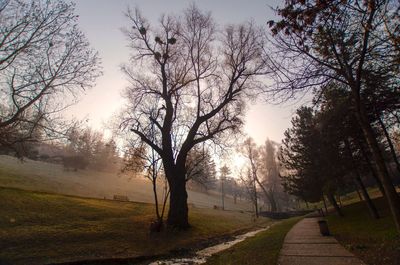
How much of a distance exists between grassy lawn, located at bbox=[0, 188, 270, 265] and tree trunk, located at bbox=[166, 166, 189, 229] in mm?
980

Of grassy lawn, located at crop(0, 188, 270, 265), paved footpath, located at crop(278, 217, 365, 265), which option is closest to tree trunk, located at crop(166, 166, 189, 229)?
grassy lawn, located at crop(0, 188, 270, 265)

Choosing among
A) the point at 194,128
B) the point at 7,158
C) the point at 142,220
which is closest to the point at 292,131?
the point at 194,128

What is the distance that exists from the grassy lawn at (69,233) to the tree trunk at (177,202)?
98cm

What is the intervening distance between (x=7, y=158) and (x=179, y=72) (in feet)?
135

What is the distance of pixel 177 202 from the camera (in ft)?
66.6

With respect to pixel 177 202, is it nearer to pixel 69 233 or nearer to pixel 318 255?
pixel 69 233

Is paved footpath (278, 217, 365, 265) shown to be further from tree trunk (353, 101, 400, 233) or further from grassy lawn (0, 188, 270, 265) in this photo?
grassy lawn (0, 188, 270, 265)

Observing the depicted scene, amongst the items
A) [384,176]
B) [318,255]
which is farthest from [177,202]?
[384,176]

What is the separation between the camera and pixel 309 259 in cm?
871

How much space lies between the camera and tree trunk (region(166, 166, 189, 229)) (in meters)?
19.8

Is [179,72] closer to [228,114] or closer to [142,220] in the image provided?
[228,114]

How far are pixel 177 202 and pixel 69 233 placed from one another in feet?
25.4

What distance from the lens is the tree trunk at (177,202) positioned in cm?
1975

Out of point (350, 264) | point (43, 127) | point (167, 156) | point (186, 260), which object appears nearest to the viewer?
point (350, 264)
